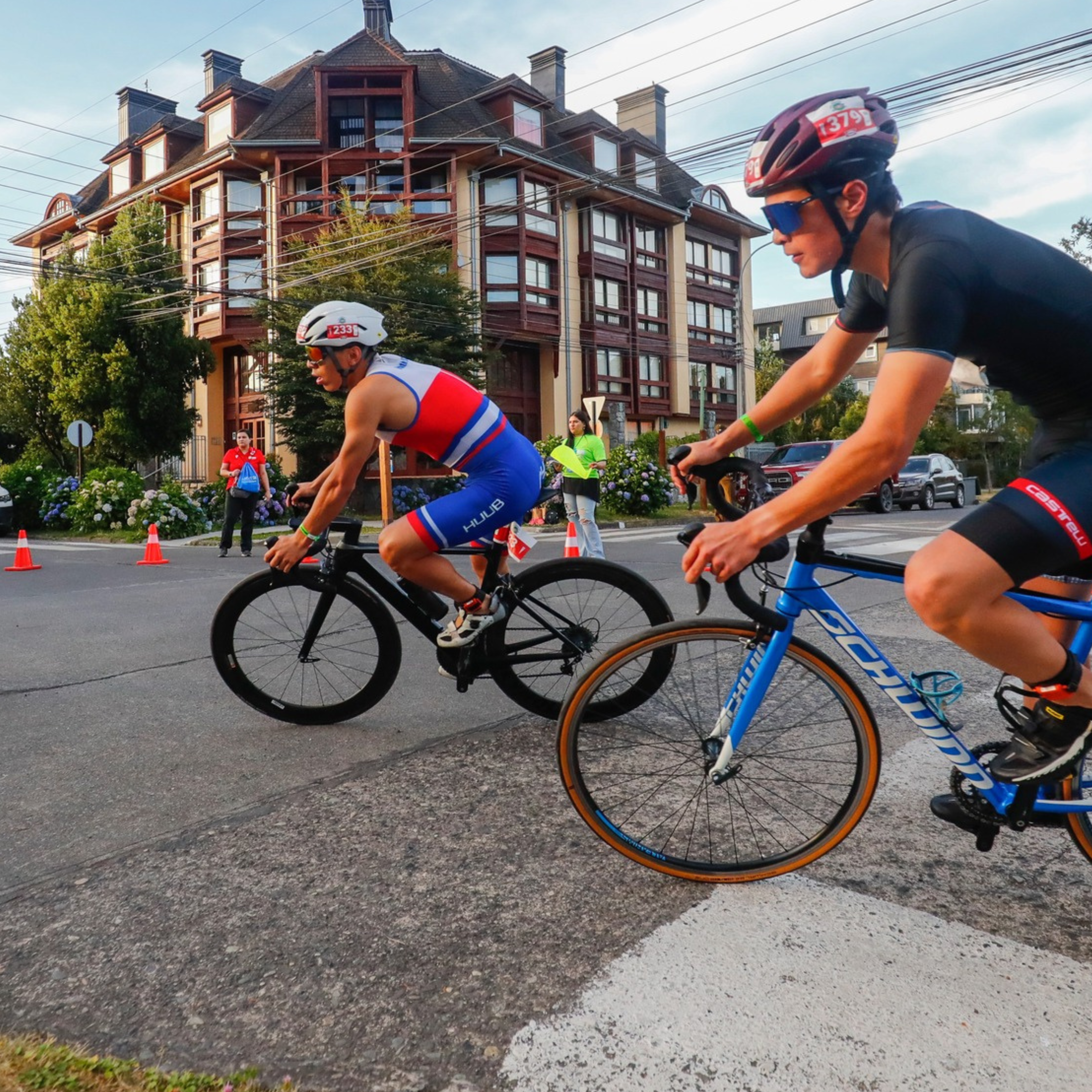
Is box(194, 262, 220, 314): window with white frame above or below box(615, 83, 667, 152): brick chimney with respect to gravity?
below

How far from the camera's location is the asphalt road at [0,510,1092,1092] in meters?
1.89

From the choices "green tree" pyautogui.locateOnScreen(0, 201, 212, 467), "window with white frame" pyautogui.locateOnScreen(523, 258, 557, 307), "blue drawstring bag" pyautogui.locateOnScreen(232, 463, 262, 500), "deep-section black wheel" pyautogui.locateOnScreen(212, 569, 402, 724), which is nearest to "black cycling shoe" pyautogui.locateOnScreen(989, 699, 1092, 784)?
"deep-section black wheel" pyautogui.locateOnScreen(212, 569, 402, 724)

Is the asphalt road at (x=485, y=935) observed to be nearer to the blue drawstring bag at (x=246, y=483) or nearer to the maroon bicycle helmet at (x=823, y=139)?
the maroon bicycle helmet at (x=823, y=139)

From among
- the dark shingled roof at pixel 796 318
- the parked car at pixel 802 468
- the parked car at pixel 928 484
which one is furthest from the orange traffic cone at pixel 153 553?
the dark shingled roof at pixel 796 318

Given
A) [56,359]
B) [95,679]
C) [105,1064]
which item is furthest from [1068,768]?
[56,359]

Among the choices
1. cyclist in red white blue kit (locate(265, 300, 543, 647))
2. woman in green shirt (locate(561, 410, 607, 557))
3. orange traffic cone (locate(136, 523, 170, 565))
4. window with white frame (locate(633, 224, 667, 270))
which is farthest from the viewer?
window with white frame (locate(633, 224, 667, 270))

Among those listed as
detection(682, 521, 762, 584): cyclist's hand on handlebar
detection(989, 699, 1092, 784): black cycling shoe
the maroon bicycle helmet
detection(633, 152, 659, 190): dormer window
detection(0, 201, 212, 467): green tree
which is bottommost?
detection(989, 699, 1092, 784): black cycling shoe

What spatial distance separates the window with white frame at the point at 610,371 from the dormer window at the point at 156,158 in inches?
762

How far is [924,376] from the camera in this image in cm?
201

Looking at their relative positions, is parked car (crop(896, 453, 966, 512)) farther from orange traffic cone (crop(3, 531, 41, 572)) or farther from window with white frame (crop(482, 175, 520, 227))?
orange traffic cone (crop(3, 531, 41, 572))

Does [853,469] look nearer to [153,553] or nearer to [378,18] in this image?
[153,553]

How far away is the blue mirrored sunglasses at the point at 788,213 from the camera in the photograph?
7.43 ft

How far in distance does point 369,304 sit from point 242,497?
48.9 ft

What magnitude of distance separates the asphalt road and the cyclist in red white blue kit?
0.72 meters
